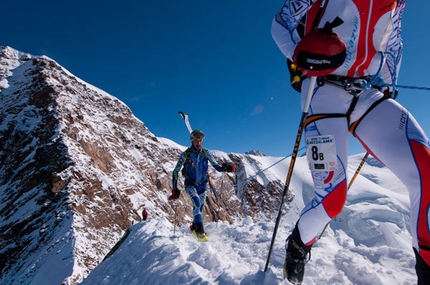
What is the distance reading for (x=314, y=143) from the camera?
7.96 ft

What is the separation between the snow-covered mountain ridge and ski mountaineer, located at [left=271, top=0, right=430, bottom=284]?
883mm

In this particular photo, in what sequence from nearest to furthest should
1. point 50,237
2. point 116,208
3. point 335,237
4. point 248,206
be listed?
point 335,237 < point 50,237 < point 116,208 < point 248,206

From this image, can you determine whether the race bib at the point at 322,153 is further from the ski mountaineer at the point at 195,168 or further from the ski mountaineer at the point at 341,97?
the ski mountaineer at the point at 195,168

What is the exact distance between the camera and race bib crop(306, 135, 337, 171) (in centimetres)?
231

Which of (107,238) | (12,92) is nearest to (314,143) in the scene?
(107,238)

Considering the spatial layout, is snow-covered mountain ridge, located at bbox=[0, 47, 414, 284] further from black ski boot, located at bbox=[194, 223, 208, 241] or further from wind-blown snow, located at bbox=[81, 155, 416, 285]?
black ski boot, located at bbox=[194, 223, 208, 241]

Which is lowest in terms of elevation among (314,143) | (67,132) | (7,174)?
(314,143)

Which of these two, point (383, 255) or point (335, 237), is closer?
point (383, 255)

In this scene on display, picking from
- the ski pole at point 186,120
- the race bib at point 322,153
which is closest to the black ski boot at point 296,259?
the race bib at point 322,153

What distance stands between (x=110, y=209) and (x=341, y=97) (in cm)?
3845

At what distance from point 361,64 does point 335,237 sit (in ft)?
13.0

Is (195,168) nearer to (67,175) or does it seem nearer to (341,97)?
(341,97)

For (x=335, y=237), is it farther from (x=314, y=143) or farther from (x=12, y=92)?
(x=12, y=92)

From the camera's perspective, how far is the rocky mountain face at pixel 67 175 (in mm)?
26438
